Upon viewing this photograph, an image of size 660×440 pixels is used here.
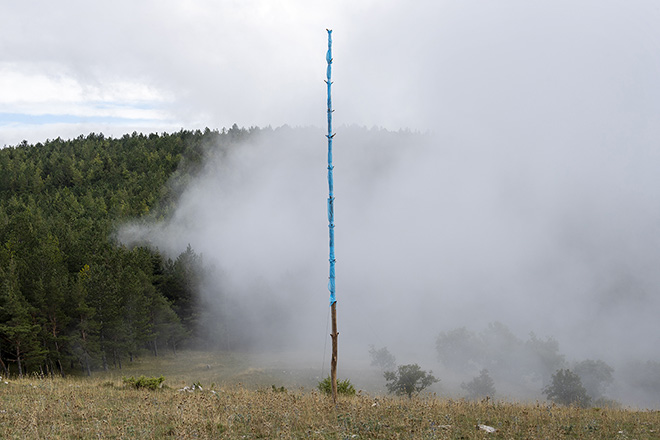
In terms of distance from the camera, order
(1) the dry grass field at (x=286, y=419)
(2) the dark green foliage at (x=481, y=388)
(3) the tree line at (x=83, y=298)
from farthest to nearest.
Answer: (2) the dark green foliage at (x=481, y=388) < (3) the tree line at (x=83, y=298) < (1) the dry grass field at (x=286, y=419)

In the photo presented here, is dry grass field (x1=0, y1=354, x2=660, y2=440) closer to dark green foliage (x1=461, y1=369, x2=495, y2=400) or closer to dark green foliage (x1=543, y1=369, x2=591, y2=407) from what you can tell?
dark green foliage (x1=543, y1=369, x2=591, y2=407)

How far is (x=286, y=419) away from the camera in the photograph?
39.4 feet

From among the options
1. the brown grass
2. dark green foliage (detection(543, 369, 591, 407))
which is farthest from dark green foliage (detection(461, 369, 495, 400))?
the brown grass

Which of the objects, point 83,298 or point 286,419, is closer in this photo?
Answer: point 286,419

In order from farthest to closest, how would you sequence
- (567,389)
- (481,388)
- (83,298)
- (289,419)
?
1. (481,388)
2. (567,389)
3. (83,298)
4. (289,419)

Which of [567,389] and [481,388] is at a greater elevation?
[567,389]

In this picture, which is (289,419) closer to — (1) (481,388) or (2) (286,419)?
(2) (286,419)

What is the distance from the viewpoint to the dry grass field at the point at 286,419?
1113 centimetres

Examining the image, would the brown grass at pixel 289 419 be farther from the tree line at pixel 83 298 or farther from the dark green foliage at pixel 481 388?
the dark green foliage at pixel 481 388

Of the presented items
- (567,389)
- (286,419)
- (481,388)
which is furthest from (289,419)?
(481,388)

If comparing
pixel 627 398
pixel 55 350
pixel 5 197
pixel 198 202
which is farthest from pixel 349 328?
pixel 5 197

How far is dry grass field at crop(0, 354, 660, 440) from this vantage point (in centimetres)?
1113

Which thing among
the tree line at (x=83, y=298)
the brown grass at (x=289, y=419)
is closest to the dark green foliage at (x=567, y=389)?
the brown grass at (x=289, y=419)

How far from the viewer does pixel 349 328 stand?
12175cm
